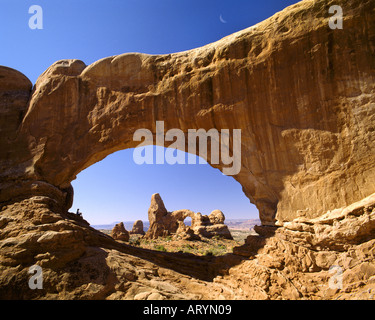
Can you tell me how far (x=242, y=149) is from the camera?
10195 millimetres

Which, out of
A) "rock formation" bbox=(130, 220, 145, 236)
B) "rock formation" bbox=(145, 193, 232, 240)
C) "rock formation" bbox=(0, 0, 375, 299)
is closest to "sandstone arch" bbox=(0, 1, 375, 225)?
"rock formation" bbox=(0, 0, 375, 299)

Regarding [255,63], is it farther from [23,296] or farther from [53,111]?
[23,296]

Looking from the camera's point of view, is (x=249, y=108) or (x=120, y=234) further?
(x=120, y=234)

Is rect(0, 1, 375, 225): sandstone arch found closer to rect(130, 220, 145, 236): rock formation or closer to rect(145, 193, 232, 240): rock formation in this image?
rect(145, 193, 232, 240): rock formation

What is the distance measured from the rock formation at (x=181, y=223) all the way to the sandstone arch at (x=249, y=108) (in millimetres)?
18202

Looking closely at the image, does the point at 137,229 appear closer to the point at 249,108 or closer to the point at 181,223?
the point at 181,223

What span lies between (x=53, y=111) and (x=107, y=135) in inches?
126

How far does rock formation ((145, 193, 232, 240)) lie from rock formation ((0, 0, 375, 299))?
58.9 ft

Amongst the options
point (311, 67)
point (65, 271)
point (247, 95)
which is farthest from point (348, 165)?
point (65, 271)

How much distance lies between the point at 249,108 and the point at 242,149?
1887mm

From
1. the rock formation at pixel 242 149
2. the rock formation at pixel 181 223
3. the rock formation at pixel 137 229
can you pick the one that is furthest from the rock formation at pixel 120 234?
the rock formation at pixel 242 149

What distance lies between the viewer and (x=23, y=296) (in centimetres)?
618

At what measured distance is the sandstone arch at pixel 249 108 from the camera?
8.07 meters

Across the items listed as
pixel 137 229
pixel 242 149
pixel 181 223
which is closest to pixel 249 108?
pixel 242 149
